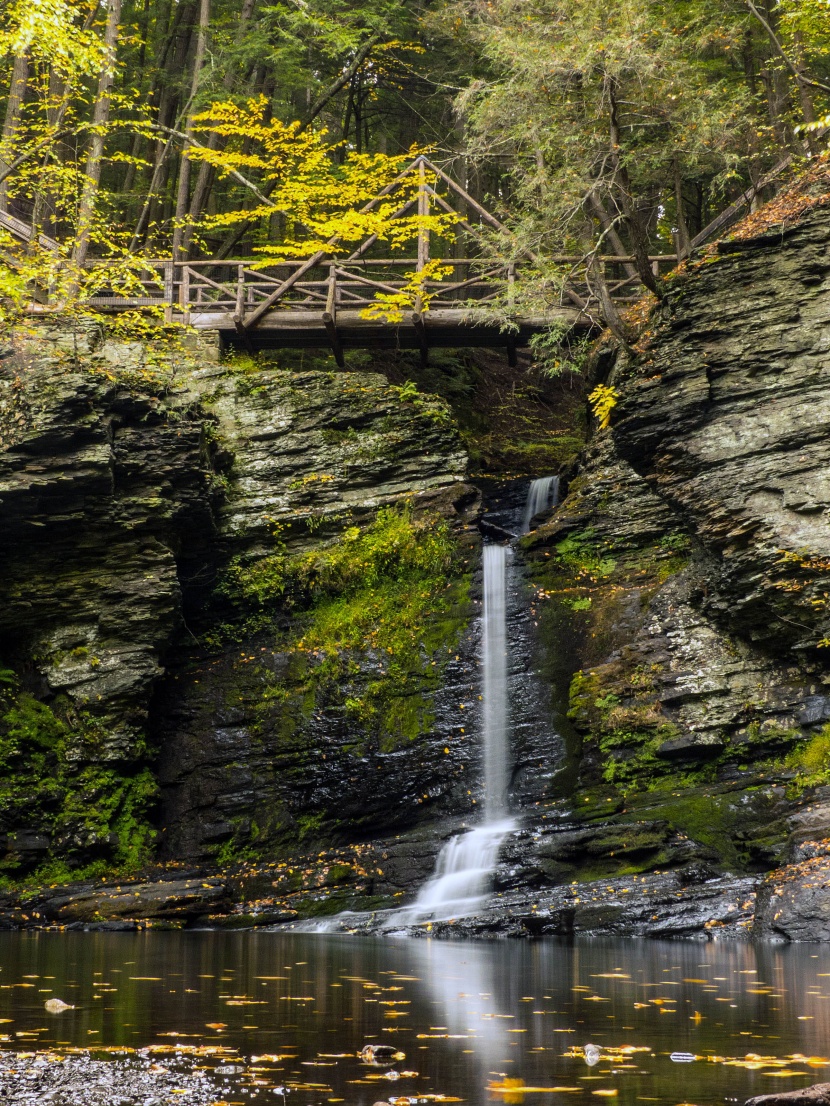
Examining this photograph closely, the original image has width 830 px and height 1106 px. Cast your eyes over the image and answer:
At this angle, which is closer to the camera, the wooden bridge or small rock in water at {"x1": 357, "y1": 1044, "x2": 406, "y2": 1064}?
small rock in water at {"x1": 357, "y1": 1044, "x2": 406, "y2": 1064}

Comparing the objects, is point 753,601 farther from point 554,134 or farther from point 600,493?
point 554,134

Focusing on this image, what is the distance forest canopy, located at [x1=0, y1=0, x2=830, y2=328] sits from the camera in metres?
14.6

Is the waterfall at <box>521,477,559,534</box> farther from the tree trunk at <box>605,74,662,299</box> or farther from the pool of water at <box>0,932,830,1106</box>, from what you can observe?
the pool of water at <box>0,932,830,1106</box>

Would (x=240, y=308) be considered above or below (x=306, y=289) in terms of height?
below

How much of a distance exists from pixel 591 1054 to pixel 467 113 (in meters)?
17.9

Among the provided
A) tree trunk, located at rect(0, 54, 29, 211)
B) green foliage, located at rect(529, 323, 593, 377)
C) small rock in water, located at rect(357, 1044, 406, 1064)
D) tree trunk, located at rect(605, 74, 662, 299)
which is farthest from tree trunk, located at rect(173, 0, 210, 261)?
small rock in water, located at rect(357, 1044, 406, 1064)

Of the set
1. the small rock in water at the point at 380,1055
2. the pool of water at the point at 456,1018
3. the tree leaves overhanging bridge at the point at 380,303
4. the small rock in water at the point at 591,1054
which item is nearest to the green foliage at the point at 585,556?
the tree leaves overhanging bridge at the point at 380,303

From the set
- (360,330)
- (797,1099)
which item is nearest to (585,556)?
(360,330)

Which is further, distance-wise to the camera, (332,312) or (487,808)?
(332,312)

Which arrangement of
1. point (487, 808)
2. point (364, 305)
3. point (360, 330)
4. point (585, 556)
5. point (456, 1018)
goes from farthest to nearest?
point (364, 305)
point (360, 330)
point (585, 556)
point (487, 808)
point (456, 1018)

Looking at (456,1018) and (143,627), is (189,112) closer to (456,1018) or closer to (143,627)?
(143,627)

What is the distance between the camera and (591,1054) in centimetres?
382

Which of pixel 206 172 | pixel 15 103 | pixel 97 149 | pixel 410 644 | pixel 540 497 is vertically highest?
pixel 206 172

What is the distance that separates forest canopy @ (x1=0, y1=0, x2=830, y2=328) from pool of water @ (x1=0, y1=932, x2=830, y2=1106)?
8.47m
